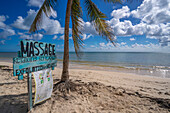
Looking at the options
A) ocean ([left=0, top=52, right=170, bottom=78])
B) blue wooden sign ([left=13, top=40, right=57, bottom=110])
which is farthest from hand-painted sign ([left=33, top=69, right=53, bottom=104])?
ocean ([left=0, top=52, right=170, bottom=78])

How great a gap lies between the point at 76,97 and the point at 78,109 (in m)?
0.60

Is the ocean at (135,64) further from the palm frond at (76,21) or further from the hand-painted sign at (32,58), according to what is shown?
the hand-painted sign at (32,58)

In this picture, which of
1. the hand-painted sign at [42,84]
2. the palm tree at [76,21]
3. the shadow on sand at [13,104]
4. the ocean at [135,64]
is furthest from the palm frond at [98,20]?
the shadow on sand at [13,104]

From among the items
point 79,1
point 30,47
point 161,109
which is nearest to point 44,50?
point 30,47

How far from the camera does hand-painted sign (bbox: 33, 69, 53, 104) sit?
7.83 ft

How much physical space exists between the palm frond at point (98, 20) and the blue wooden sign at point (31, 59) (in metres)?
2.10

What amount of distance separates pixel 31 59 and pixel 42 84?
0.80m

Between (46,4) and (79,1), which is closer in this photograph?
(46,4)

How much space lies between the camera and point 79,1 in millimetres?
4242

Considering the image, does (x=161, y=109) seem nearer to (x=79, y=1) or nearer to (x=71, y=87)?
(x=71, y=87)

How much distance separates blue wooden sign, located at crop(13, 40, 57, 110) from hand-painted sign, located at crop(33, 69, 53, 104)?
0.45 feet

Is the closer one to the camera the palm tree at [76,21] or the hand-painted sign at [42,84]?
the hand-painted sign at [42,84]

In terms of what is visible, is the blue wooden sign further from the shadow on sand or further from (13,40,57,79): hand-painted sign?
the shadow on sand

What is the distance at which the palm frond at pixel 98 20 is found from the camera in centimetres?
352
